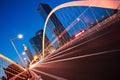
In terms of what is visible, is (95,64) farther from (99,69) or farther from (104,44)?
(104,44)

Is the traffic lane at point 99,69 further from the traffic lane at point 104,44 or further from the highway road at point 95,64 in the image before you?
the traffic lane at point 104,44

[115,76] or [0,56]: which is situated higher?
[0,56]

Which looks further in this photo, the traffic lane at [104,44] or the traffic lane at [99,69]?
the traffic lane at [104,44]

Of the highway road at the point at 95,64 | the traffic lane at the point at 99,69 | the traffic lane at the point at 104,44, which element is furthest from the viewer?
the traffic lane at the point at 104,44

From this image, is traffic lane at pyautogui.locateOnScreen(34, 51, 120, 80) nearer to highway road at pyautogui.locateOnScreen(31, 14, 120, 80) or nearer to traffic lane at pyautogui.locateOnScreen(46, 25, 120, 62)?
highway road at pyautogui.locateOnScreen(31, 14, 120, 80)

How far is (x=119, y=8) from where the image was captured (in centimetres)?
2517

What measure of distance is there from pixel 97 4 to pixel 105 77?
A: 2346 centimetres

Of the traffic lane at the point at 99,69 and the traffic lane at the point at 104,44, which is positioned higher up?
the traffic lane at the point at 104,44

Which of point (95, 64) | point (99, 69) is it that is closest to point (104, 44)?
point (95, 64)

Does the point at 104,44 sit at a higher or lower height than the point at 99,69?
higher

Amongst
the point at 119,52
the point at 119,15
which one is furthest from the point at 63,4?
the point at 119,52

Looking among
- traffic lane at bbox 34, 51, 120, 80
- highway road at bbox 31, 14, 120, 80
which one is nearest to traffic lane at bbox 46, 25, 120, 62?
highway road at bbox 31, 14, 120, 80

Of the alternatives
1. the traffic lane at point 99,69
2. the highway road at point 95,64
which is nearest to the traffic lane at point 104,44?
the highway road at point 95,64

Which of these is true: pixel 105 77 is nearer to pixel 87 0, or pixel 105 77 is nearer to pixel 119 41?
pixel 119 41
